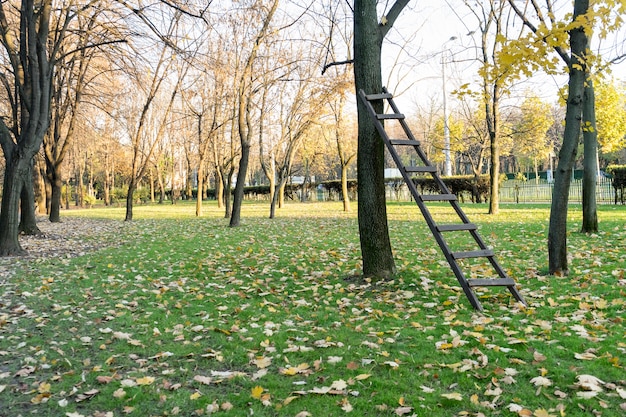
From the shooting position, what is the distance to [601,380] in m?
3.32

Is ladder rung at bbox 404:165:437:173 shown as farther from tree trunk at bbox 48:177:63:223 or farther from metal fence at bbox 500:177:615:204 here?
metal fence at bbox 500:177:615:204

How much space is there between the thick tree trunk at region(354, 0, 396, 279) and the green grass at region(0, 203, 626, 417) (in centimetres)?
48

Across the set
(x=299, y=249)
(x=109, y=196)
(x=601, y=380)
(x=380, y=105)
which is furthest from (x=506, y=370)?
(x=109, y=196)

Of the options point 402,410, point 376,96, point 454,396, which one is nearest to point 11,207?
point 376,96

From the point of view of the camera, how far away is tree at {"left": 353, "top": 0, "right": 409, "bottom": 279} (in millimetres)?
6688

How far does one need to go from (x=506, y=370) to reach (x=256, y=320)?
2.77m

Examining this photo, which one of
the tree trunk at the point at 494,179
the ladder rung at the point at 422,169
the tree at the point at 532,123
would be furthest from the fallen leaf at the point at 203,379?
the tree trunk at the point at 494,179

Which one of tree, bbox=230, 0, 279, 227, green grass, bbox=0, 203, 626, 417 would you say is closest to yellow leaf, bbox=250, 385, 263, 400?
green grass, bbox=0, 203, 626, 417

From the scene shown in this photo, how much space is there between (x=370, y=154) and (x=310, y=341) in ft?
10.3

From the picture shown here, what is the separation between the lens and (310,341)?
14.9ft

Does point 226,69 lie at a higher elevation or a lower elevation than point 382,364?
higher

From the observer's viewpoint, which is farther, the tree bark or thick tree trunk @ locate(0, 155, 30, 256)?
the tree bark

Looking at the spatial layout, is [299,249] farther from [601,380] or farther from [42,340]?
[601,380]

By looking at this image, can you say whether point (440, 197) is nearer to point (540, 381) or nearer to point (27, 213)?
point (540, 381)
